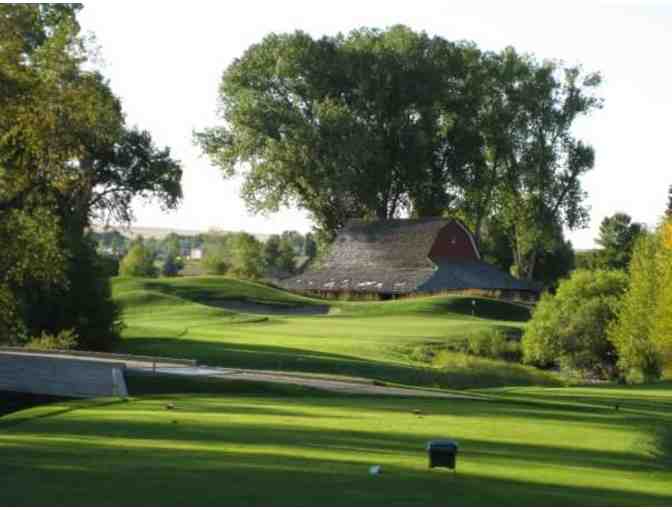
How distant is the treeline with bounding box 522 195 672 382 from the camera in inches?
2223

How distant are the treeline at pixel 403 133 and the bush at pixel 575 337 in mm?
40934

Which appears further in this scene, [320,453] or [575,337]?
[575,337]

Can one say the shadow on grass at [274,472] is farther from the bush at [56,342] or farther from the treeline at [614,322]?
the treeline at [614,322]

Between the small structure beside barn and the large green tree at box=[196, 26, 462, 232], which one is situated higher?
the large green tree at box=[196, 26, 462, 232]

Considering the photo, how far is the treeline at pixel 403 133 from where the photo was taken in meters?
103

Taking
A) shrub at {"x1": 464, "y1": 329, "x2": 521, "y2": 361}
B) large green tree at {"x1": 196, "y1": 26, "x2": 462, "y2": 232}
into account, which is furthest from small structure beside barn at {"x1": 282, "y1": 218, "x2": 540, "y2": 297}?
shrub at {"x1": 464, "y1": 329, "x2": 521, "y2": 361}

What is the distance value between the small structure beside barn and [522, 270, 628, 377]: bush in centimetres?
2825

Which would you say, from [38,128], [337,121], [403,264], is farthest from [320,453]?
[337,121]

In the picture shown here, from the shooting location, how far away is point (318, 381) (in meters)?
38.0

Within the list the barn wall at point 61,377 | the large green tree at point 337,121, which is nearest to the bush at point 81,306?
the barn wall at point 61,377

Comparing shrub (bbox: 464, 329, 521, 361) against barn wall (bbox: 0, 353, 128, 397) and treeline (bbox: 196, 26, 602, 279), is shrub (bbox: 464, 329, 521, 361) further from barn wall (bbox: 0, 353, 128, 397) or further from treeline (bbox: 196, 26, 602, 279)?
treeline (bbox: 196, 26, 602, 279)

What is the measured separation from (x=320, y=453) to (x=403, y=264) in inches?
2970

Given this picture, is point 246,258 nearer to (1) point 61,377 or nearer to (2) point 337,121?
(2) point 337,121

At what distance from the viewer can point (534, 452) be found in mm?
20688
